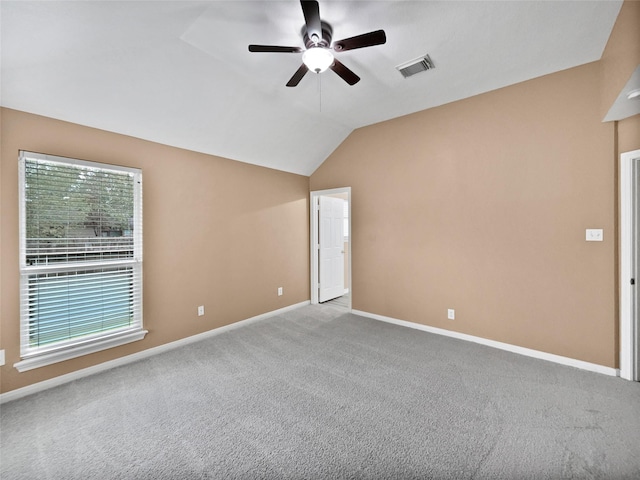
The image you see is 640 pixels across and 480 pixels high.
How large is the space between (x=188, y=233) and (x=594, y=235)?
4420 millimetres

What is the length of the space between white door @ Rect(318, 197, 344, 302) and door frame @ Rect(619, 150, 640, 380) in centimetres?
380

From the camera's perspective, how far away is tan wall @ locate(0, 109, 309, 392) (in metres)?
2.26

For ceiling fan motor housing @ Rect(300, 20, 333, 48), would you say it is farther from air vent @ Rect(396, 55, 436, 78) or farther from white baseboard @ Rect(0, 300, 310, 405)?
white baseboard @ Rect(0, 300, 310, 405)

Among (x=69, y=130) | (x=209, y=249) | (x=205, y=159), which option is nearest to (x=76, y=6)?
(x=69, y=130)

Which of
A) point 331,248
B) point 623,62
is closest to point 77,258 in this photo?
point 331,248

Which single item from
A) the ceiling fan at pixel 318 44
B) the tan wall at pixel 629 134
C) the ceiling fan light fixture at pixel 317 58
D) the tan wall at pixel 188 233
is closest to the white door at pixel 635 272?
the tan wall at pixel 629 134

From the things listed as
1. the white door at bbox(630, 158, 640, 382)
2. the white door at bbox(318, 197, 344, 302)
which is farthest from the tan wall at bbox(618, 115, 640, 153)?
the white door at bbox(318, 197, 344, 302)

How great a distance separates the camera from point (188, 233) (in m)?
3.41

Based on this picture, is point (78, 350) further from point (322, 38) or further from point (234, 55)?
point (322, 38)

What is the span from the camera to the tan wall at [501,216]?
2.65 m

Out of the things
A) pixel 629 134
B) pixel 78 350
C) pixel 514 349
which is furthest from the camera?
pixel 514 349

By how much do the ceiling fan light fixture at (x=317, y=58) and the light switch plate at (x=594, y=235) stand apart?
9.61ft

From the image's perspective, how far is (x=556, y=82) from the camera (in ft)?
9.15

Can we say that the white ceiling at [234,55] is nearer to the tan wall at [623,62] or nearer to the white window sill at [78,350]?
the tan wall at [623,62]
